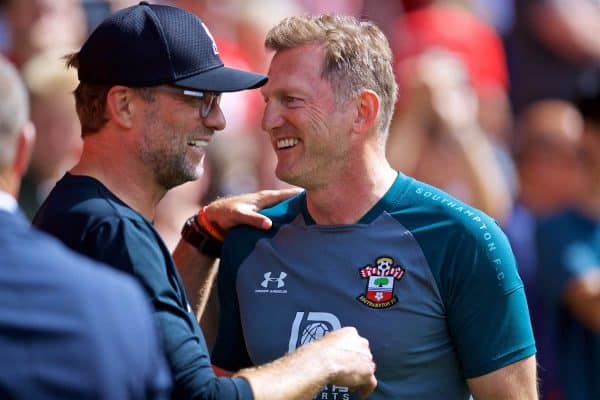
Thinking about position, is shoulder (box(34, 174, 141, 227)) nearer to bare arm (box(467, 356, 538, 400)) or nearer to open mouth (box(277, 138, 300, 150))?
open mouth (box(277, 138, 300, 150))

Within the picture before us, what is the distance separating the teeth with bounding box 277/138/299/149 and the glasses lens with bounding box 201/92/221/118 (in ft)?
1.47

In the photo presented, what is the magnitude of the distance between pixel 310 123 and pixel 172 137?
2.15ft

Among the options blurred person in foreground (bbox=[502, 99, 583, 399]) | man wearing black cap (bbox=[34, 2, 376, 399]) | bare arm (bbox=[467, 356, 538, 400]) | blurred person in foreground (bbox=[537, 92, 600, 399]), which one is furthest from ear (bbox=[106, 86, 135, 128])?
blurred person in foreground (bbox=[502, 99, 583, 399])

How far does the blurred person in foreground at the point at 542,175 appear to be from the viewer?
23.8ft

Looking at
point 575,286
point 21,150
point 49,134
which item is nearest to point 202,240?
point 21,150

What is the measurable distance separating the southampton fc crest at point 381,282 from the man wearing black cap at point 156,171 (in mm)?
322

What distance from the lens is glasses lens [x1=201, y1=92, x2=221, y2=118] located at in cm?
411

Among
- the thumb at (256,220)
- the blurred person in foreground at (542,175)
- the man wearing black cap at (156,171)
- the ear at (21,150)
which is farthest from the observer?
the blurred person in foreground at (542,175)

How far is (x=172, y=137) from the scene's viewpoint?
403 cm

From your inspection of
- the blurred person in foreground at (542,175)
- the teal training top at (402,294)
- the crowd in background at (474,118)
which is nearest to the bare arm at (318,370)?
the teal training top at (402,294)

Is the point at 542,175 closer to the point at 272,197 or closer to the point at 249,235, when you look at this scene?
the point at 272,197

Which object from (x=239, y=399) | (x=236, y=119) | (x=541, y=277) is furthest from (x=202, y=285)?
(x=236, y=119)

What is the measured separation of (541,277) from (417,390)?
2786 mm

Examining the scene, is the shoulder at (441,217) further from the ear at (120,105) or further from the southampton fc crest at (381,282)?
the ear at (120,105)
